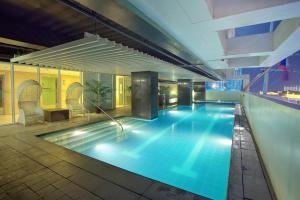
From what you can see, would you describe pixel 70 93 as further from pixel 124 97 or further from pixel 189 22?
pixel 189 22

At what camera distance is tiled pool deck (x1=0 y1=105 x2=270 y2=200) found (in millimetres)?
2002

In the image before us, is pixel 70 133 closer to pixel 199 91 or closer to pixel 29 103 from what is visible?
pixel 29 103

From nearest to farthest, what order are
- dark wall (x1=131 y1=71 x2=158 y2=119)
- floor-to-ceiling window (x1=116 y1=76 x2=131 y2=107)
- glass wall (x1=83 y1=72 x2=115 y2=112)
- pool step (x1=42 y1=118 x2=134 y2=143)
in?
1. pool step (x1=42 y1=118 x2=134 y2=143)
2. dark wall (x1=131 y1=71 x2=158 y2=119)
3. glass wall (x1=83 y1=72 x2=115 y2=112)
4. floor-to-ceiling window (x1=116 y1=76 x2=131 y2=107)

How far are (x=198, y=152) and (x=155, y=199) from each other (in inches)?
108

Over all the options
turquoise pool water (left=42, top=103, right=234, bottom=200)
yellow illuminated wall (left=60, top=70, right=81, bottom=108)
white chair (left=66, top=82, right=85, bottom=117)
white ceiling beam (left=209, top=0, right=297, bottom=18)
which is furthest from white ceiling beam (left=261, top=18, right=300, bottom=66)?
yellow illuminated wall (left=60, top=70, right=81, bottom=108)

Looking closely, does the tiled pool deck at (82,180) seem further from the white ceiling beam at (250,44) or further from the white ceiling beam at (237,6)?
the white ceiling beam at (250,44)

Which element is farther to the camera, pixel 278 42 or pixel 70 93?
pixel 70 93

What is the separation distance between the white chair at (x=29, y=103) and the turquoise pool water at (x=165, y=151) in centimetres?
150

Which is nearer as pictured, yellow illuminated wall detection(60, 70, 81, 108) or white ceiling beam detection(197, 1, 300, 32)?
white ceiling beam detection(197, 1, 300, 32)

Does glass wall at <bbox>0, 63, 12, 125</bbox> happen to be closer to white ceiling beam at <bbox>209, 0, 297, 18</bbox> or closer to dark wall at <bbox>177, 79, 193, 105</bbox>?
white ceiling beam at <bbox>209, 0, 297, 18</bbox>

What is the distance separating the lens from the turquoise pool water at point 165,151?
119 inches

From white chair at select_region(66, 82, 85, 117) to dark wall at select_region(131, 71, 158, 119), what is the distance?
108 inches

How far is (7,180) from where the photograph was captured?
7.52 feet

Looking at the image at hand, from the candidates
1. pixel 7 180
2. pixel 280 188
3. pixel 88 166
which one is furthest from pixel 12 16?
pixel 280 188
